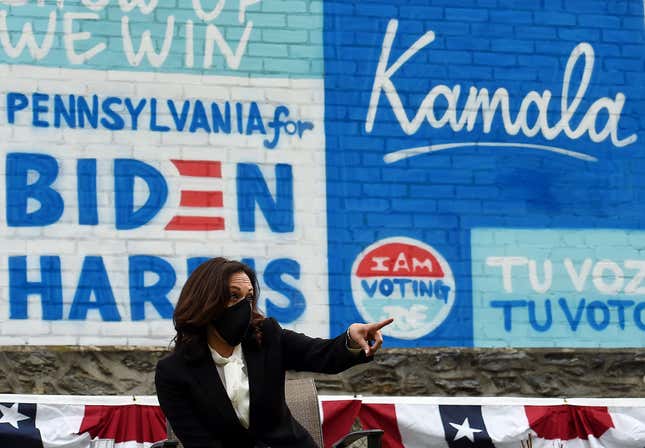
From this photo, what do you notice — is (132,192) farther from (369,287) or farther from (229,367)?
(229,367)

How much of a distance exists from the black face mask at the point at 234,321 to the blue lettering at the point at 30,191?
11.1 feet

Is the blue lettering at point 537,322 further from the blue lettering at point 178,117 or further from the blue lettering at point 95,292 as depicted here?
the blue lettering at point 95,292

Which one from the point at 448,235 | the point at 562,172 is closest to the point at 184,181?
the point at 448,235

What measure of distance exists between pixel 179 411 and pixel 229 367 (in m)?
0.26

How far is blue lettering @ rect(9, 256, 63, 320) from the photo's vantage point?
304 inches

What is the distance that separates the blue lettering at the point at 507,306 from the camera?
8.30 meters

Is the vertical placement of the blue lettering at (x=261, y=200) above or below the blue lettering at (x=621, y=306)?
above

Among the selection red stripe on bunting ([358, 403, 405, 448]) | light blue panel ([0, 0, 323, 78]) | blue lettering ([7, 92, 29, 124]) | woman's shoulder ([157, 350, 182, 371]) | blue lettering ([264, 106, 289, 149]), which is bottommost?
red stripe on bunting ([358, 403, 405, 448])

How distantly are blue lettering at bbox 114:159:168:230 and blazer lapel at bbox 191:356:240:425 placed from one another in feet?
10.8

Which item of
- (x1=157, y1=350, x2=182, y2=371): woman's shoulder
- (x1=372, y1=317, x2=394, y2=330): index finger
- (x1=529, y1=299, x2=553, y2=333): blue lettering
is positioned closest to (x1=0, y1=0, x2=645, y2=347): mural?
(x1=529, y1=299, x2=553, y2=333): blue lettering

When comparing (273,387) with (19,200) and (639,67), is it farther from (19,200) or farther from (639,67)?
(639,67)

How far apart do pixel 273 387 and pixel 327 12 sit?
428 centimetres

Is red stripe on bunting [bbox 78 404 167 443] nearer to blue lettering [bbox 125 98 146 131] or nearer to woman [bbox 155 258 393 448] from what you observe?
woman [bbox 155 258 393 448]

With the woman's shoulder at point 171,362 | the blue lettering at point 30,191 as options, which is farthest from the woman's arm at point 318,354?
the blue lettering at point 30,191
